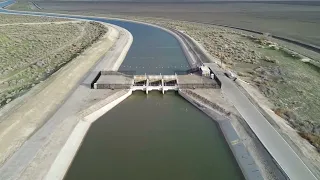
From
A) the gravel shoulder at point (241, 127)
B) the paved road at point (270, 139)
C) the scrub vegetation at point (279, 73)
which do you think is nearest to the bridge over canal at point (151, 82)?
the gravel shoulder at point (241, 127)

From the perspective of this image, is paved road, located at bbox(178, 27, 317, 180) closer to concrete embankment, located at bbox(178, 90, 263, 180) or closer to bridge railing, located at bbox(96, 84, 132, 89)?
concrete embankment, located at bbox(178, 90, 263, 180)

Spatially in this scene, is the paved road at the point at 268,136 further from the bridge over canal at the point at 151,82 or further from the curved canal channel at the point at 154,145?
the curved canal channel at the point at 154,145

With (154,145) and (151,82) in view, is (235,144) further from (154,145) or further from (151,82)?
(151,82)

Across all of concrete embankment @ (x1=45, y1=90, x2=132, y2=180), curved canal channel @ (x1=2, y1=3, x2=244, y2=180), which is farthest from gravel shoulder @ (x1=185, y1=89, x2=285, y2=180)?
concrete embankment @ (x1=45, y1=90, x2=132, y2=180)

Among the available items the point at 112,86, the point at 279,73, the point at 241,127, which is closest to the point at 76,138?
the point at 112,86

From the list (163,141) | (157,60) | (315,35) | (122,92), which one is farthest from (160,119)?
(315,35)
